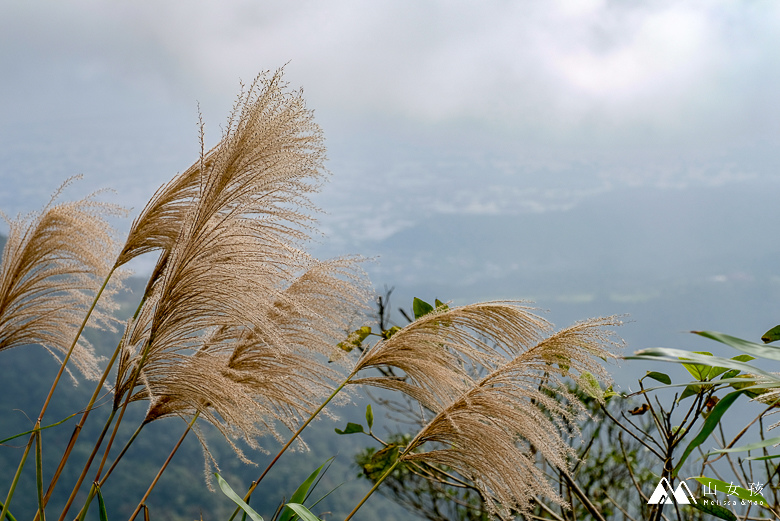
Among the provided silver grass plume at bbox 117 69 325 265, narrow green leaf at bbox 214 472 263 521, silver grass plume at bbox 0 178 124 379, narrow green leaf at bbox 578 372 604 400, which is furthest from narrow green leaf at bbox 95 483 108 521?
narrow green leaf at bbox 578 372 604 400

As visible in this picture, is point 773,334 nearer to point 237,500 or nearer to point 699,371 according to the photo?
point 699,371

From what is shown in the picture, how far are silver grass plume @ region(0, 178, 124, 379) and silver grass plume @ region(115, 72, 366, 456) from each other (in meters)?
0.52

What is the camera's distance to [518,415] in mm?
1049

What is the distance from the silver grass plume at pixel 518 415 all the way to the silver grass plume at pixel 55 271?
1.16m

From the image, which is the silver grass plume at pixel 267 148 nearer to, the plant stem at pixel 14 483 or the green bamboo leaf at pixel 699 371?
the plant stem at pixel 14 483

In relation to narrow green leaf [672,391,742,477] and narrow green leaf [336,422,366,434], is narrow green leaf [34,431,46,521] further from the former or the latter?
narrow green leaf [672,391,742,477]

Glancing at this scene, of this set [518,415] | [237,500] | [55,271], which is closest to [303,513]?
[237,500]

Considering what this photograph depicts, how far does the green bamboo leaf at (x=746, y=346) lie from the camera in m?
0.67

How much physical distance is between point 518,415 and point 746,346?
0.45 meters

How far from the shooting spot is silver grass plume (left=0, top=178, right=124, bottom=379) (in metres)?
1.66

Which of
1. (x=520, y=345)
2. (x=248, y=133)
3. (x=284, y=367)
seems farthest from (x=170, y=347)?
(x=520, y=345)

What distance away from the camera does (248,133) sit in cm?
109

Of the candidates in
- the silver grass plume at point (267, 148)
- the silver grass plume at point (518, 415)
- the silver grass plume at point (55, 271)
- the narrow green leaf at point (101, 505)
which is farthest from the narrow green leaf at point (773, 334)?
the silver grass plume at point (55, 271)

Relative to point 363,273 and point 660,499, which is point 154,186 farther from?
point 660,499
